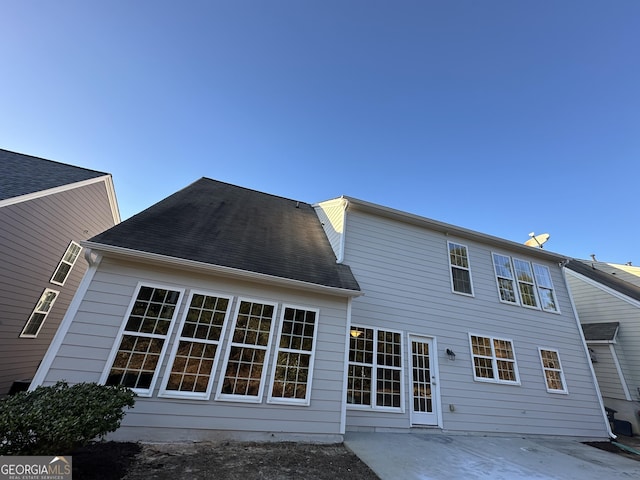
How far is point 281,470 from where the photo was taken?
370cm

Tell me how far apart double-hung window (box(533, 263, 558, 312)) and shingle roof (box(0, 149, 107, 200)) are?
54.7 ft

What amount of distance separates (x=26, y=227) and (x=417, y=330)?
11.6 m

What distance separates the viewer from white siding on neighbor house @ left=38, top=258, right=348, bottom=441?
14.3ft

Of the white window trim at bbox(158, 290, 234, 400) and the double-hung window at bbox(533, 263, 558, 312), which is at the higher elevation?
the double-hung window at bbox(533, 263, 558, 312)

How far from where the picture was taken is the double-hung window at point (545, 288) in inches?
355

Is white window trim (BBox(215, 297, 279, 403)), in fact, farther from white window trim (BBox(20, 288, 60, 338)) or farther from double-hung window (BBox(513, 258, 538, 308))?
double-hung window (BBox(513, 258, 538, 308))

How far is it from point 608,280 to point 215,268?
1700 cm

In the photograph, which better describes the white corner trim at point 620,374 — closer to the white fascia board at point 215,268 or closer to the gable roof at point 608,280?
the gable roof at point 608,280

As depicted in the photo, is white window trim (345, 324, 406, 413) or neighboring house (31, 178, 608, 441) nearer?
neighboring house (31, 178, 608, 441)

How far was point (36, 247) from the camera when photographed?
306 inches

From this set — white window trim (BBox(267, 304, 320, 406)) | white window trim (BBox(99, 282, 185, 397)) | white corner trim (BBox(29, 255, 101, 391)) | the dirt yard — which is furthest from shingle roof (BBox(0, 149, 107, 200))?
white window trim (BBox(267, 304, 320, 406))

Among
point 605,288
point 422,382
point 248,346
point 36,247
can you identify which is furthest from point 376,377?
point 605,288

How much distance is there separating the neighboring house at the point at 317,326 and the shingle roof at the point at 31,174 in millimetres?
4197

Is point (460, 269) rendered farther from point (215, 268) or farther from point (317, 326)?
point (215, 268)
